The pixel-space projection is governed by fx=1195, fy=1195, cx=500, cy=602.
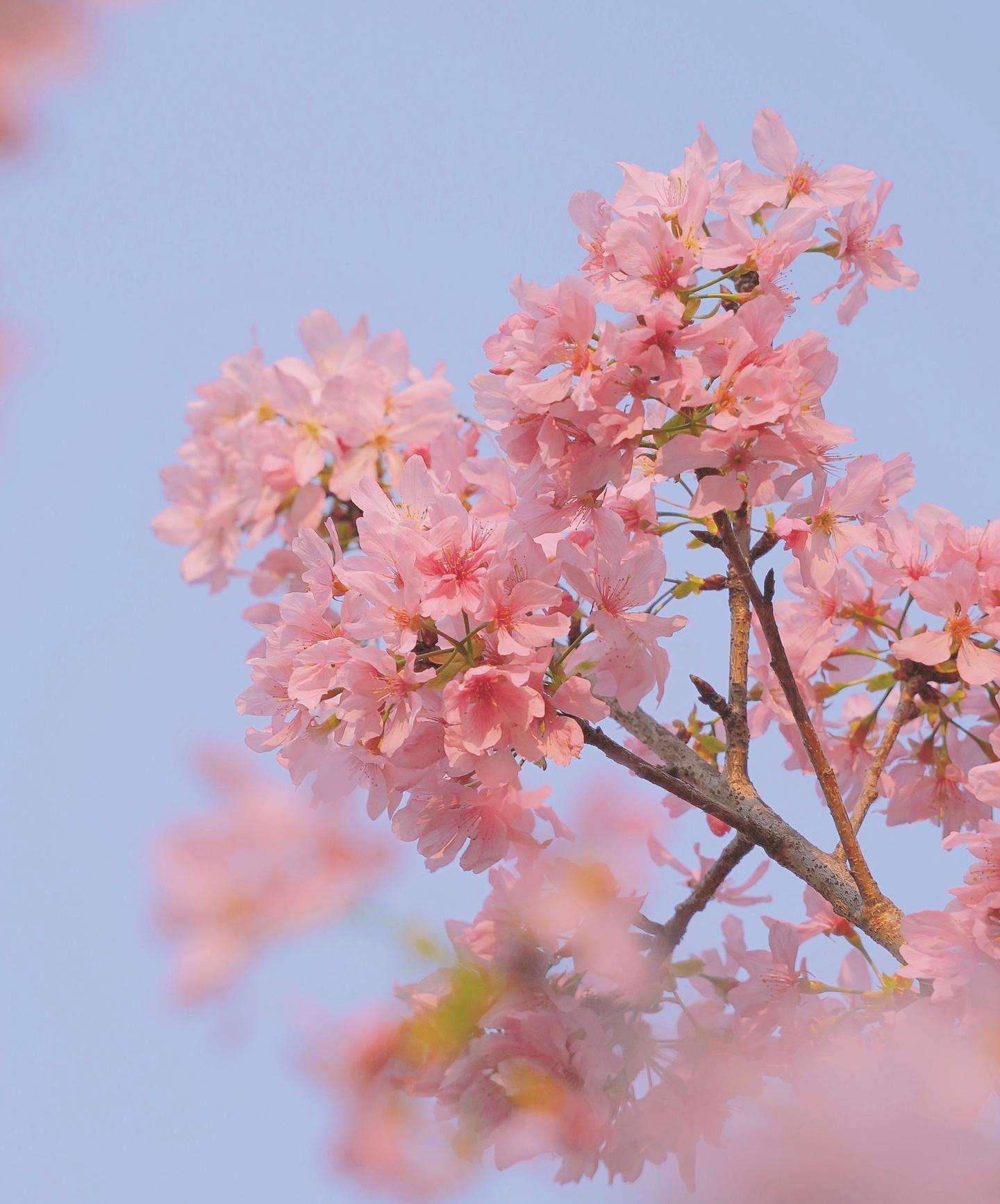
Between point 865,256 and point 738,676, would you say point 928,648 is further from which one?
point 865,256

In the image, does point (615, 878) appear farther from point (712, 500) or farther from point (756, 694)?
point (712, 500)

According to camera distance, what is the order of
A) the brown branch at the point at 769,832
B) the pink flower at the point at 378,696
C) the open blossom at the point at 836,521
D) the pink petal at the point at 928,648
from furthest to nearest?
the pink petal at the point at 928,648, the open blossom at the point at 836,521, the brown branch at the point at 769,832, the pink flower at the point at 378,696

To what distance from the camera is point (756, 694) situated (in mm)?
2051

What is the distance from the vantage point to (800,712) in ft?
5.24

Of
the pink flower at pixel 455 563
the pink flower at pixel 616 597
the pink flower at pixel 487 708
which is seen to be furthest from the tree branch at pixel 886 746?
the pink flower at pixel 455 563

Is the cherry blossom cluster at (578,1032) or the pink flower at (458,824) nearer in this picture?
the pink flower at (458,824)

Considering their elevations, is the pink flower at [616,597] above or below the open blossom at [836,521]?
below

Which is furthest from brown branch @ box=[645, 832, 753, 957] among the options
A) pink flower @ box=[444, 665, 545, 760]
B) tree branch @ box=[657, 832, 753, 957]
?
pink flower @ box=[444, 665, 545, 760]

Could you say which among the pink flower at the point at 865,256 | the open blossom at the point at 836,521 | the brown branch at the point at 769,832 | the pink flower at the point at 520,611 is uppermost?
the pink flower at the point at 865,256

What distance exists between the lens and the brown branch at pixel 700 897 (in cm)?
176

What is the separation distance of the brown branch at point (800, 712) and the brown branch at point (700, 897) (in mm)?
205

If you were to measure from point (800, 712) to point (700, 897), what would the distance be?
1.29ft

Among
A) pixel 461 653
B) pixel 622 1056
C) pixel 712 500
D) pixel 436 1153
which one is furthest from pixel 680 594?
pixel 436 1153

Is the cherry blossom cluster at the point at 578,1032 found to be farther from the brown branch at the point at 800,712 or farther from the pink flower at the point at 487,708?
the pink flower at the point at 487,708
